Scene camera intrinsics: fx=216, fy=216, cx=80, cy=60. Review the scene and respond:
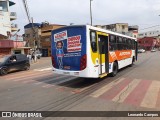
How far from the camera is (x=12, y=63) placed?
20.0 meters

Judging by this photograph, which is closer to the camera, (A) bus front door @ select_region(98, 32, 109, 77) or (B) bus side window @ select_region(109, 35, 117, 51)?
(A) bus front door @ select_region(98, 32, 109, 77)

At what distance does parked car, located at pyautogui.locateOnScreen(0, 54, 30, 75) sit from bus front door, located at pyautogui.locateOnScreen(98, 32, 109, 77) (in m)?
10.2

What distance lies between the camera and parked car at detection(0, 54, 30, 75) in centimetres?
1902

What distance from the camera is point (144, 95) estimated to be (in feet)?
29.5

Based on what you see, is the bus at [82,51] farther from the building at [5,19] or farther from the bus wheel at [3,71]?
the building at [5,19]

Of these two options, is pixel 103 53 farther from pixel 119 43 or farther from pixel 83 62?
pixel 119 43

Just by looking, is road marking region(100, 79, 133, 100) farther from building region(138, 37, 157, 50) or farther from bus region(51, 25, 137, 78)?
building region(138, 37, 157, 50)

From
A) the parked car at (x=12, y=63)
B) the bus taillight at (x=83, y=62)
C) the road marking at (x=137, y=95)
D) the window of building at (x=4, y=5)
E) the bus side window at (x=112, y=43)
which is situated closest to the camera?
the road marking at (x=137, y=95)

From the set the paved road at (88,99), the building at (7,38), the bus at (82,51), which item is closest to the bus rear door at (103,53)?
the bus at (82,51)

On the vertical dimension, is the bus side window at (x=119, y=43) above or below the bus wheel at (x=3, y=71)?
above


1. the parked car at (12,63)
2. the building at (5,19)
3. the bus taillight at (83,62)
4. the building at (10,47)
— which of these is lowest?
the parked car at (12,63)

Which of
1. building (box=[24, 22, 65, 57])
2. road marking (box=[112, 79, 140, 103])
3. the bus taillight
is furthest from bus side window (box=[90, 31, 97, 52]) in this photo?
building (box=[24, 22, 65, 57])

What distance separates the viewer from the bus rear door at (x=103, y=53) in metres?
11.8

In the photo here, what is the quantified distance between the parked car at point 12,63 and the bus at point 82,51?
834 cm
